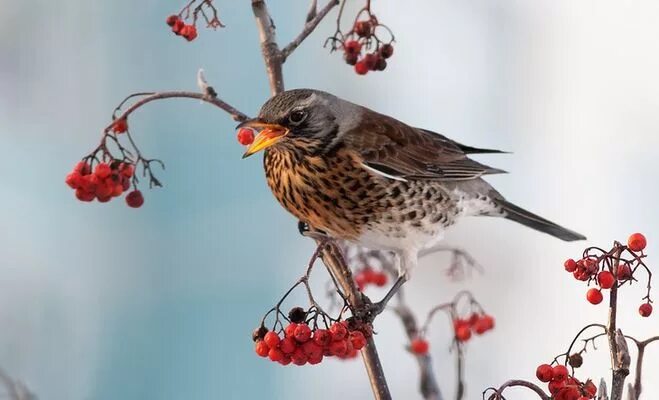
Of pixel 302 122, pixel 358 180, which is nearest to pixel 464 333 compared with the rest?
pixel 358 180

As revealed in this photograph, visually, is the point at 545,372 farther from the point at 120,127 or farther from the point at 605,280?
the point at 120,127

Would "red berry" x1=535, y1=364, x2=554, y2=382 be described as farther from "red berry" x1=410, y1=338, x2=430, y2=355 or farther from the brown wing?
the brown wing

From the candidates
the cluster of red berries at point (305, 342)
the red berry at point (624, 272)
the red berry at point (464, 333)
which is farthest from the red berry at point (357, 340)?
the red berry at point (464, 333)

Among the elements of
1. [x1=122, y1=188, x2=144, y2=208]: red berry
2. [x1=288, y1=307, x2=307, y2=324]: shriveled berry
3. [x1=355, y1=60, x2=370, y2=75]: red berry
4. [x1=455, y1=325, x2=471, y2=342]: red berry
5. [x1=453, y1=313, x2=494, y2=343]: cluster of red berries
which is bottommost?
[x1=288, y1=307, x2=307, y2=324]: shriveled berry

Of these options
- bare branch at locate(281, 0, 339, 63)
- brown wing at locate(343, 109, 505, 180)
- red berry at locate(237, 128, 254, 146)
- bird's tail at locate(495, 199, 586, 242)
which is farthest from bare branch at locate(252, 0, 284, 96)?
bird's tail at locate(495, 199, 586, 242)

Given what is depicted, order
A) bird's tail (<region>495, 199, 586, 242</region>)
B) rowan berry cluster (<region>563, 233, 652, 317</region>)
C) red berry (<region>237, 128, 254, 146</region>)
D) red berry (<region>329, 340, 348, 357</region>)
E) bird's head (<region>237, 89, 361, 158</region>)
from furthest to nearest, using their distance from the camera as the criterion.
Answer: bird's tail (<region>495, 199, 586, 242</region>)
red berry (<region>237, 128, 254, 146</region>)
bird's head (<region>237, 89, 361, 158</region>)
red berry (<region>329, 340, 348, 357</region>)
rowan berry cluster (<region>563, 233, 652, 317</region>)

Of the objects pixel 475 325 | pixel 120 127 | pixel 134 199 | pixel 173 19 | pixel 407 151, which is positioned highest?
pixel 173 19

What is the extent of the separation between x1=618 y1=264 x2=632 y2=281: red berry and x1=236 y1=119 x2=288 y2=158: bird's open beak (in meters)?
0.64

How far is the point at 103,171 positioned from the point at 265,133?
0.94ft

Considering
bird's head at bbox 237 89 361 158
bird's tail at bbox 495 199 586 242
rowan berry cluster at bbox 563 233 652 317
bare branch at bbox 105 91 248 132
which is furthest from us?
bird's tail at bbox 495 199 586 242

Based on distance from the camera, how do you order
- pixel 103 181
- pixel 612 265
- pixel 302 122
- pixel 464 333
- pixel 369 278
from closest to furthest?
pixel 612 265 → pixel 103 181 → pixel 302 122 → pixel 464 333 → pixel 369 278

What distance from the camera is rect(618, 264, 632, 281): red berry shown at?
1045 mm

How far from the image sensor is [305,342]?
1.23 m

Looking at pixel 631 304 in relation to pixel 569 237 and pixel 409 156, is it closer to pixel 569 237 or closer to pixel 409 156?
pixel 569 237
